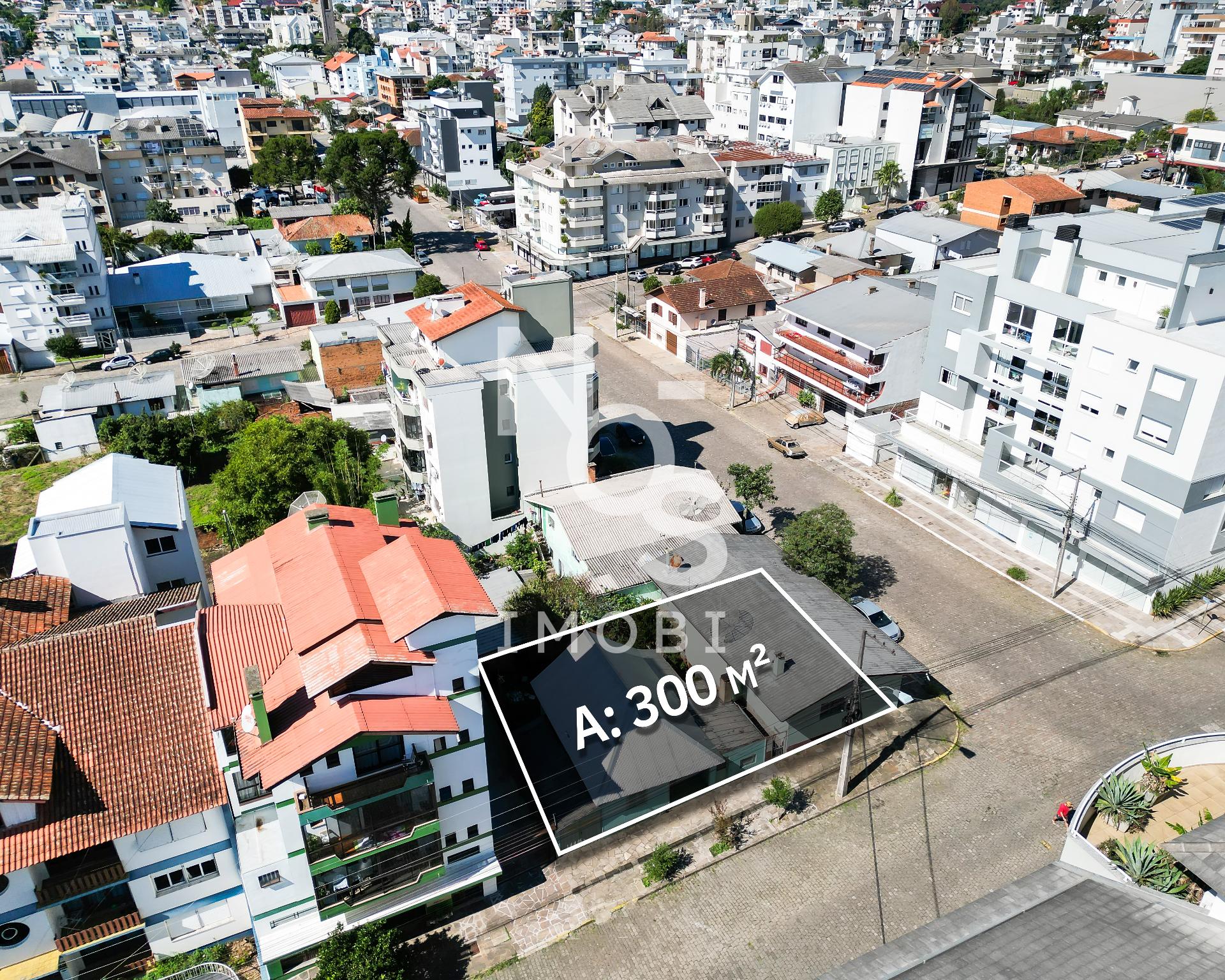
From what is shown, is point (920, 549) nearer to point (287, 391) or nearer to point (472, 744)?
point (472, 744)

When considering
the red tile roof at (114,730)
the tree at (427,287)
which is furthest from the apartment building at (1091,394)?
the tree at (427,287)

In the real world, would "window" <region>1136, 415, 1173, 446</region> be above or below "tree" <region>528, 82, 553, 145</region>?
below

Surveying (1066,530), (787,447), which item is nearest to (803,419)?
(787,447)

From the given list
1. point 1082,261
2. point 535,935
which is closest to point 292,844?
point 535,935

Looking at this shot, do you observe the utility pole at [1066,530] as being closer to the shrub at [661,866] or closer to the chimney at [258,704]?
the shrub at [661,866]

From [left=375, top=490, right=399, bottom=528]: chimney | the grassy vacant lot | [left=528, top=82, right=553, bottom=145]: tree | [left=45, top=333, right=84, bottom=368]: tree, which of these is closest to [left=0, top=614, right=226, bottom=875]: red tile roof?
[left=375, top=490, right=399, bottom=528]: chimney

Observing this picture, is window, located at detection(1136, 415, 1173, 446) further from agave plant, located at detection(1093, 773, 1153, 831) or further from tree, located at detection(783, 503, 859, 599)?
agave plant, located at detection(1093, 773, 1153, 831)
